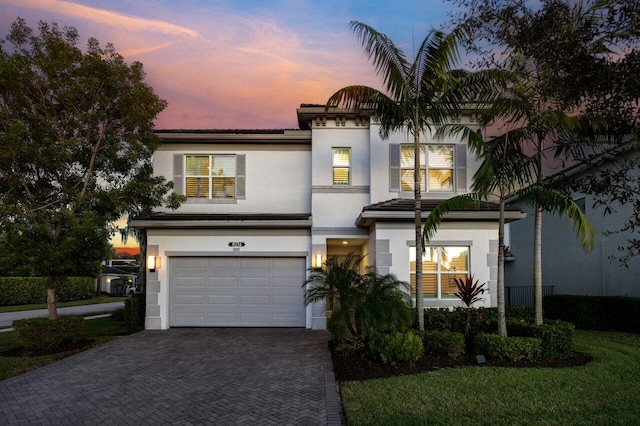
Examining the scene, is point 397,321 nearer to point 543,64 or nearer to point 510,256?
point 543,64

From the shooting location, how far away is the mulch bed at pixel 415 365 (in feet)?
24.8

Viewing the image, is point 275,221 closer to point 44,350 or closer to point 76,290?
point 44,350

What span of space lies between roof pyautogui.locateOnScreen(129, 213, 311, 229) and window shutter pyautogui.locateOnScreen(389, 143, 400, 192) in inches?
116

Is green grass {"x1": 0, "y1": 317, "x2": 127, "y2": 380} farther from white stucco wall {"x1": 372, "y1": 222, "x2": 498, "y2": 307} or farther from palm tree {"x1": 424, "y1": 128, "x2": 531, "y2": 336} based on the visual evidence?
palm tree {"x1": 424, "y1": 128, "x2": 531, "y2": 336}

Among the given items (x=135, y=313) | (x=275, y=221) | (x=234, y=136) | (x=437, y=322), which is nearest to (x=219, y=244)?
(x=275, y=221)

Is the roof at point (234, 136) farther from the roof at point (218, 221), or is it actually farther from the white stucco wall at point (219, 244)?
the white stucco wall at point (219, 244)

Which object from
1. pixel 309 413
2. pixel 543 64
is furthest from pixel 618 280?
pixel 309 413

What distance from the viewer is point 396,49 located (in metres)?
9.22

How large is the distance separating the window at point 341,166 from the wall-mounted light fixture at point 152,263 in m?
6.36

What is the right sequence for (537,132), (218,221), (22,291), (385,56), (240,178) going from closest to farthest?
1. (537,132)
2. (385,56)
3. (218,221)
4. (240,178)
5. (22,291)

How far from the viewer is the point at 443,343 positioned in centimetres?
845

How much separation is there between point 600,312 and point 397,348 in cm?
924

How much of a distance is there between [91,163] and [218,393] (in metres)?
7.43

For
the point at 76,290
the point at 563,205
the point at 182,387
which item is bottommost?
the point at 76,290
